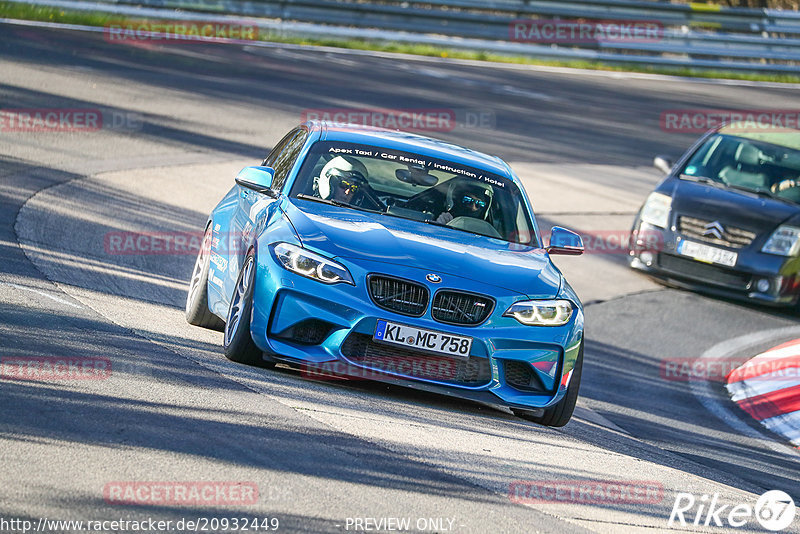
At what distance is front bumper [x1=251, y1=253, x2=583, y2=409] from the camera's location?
6855 mm

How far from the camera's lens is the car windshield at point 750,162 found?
47.9 ft

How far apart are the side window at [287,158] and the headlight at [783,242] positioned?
6.77 metres

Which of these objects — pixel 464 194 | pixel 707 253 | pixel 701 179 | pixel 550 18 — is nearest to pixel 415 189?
pixel 464 194

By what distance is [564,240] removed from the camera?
828cm

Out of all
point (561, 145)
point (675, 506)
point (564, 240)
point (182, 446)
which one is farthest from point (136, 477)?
point (561, 145)

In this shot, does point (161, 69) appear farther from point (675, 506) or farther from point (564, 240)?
point (675, 506)
